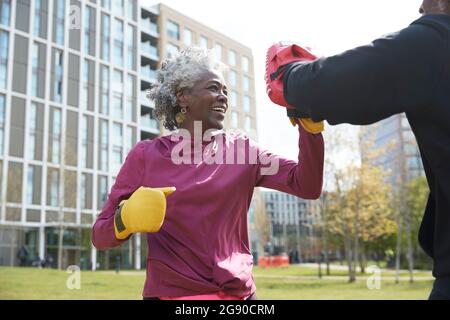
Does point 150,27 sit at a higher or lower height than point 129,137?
higher

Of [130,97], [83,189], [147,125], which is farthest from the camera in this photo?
[130,97]

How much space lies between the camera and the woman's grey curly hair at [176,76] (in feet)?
8.36

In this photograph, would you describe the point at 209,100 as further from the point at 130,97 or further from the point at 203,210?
the point at 130,97

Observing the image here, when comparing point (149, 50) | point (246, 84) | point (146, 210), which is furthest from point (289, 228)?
point (146, 210)

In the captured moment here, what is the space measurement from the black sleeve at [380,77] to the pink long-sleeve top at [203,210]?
2.02 ft

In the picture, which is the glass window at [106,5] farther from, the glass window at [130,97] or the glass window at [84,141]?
the glass window at [84,141]

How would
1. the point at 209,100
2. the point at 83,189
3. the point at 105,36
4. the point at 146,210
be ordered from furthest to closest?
1. the point at 83,189
2. the point at 105,36
3. the point at 209,100
4. the point at 146,210

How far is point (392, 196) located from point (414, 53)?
27.0 metres

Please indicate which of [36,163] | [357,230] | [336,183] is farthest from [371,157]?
[36,163]

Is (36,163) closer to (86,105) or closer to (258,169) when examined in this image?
(86,105)

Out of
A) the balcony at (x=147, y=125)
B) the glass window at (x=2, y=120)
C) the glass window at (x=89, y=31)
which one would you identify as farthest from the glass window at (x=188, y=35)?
the glass window at (x=2, y=120)

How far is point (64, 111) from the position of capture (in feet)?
113

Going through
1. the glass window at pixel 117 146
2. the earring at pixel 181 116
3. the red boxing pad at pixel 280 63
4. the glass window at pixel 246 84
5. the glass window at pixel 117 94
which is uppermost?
the glass window at pixel 246 84

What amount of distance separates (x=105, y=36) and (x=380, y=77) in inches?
1295
